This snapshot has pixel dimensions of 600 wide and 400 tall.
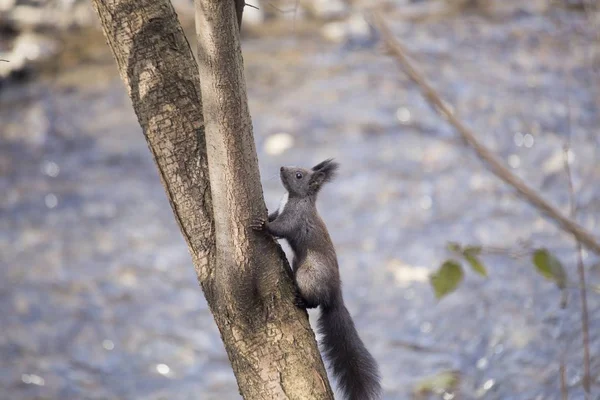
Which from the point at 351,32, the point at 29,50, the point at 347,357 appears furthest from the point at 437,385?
the point at 29,50

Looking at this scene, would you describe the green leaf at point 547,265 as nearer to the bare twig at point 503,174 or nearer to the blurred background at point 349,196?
the bare twig at point 503,174

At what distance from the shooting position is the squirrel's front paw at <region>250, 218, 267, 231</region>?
7.77ft

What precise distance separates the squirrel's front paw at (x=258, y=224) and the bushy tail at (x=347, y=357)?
79 centimetres

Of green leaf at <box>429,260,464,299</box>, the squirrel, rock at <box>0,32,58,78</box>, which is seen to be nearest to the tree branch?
the squirrel

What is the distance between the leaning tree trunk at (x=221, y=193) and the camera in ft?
7.46

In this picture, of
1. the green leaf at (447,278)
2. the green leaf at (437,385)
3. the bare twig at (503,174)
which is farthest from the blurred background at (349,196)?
the bare twig at (503,174)

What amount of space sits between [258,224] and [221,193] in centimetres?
17

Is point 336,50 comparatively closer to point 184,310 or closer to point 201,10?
point 184,310

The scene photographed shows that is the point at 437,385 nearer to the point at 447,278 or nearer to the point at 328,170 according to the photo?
the point at 328,170

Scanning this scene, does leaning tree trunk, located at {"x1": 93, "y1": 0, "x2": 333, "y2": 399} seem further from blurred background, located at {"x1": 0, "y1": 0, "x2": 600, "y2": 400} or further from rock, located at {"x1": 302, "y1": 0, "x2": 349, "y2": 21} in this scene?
rock, located at {"x1": 302, "y1": 0, "x2": 349, "y2": 21}

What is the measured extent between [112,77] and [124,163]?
1550 mm

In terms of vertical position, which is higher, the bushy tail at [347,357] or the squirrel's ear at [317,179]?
the squirrel's ear at [317,179]

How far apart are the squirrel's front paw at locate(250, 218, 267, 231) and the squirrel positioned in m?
0.11

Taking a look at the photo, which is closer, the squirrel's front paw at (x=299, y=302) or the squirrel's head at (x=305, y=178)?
the squirrel's front paw at (x=299, y=302)
